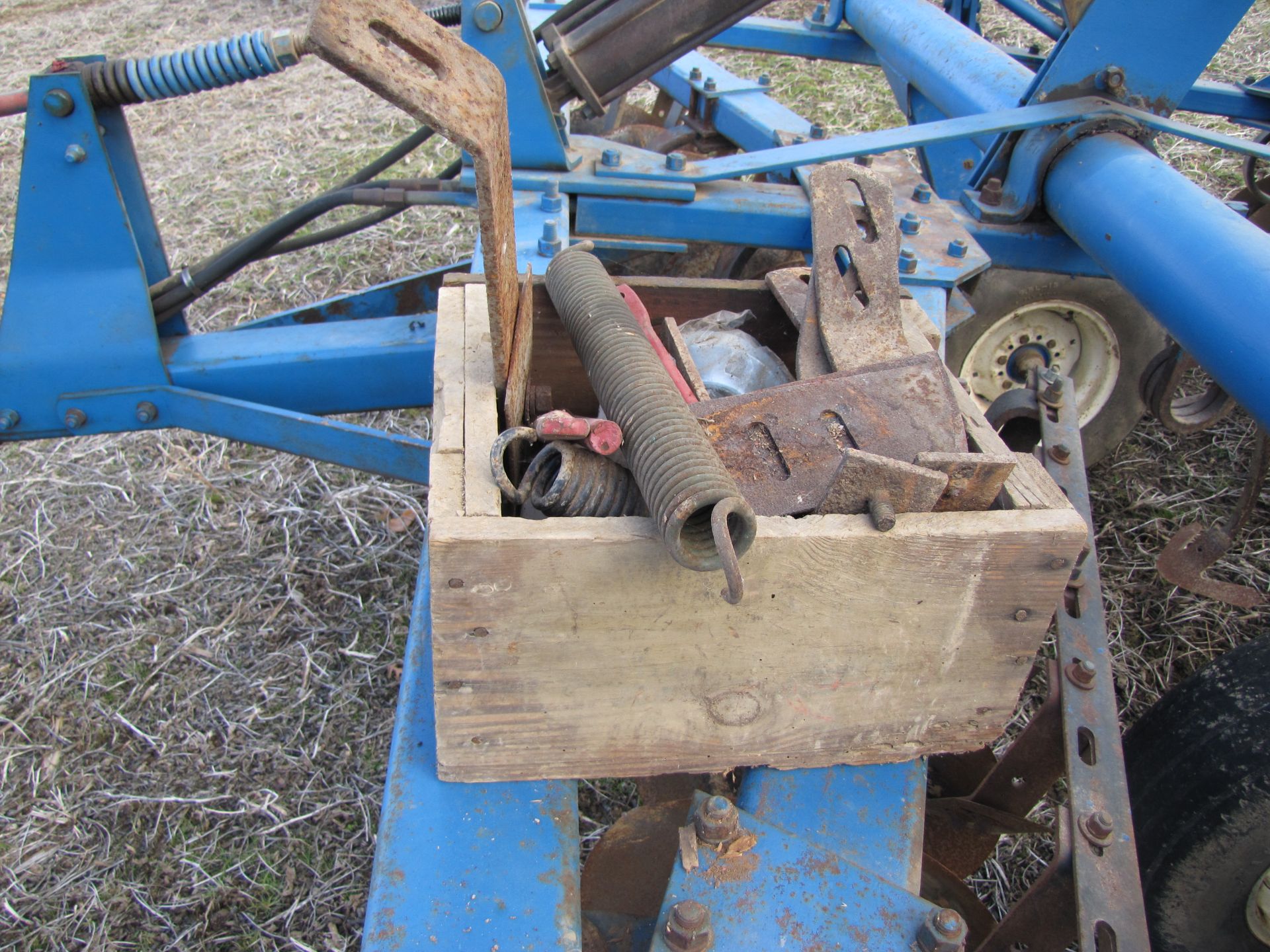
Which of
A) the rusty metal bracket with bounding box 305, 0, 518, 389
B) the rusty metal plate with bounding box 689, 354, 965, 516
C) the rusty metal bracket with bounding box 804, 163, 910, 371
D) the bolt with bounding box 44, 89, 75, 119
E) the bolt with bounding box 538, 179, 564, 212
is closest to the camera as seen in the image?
the rusty metal bracket with bounding box 305, 0, 518, 389

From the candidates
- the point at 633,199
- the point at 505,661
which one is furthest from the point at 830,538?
the point at 633,199

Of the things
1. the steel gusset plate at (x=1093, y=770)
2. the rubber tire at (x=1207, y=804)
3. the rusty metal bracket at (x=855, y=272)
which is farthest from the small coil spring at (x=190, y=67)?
the rubber tire at (x=1207, y=804)

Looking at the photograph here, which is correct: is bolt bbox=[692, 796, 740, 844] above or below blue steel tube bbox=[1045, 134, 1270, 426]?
below

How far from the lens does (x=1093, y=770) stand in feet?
4.03

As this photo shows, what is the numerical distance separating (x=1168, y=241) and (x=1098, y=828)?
3.30 feet

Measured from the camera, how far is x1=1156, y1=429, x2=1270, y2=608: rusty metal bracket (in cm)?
188

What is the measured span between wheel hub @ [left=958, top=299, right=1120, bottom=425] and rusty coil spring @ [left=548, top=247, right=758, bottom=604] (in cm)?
150

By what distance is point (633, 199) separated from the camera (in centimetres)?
208

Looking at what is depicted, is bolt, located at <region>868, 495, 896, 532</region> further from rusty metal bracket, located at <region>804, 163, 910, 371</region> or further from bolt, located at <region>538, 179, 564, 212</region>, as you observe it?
bolt, located at <region>538, 179, 564, 212</region>

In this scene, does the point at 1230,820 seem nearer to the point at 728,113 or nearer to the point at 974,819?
the point at 974,819

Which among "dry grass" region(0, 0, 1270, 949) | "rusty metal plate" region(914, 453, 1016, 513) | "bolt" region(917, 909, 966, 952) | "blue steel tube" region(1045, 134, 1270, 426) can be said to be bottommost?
"dry grass" region(0, 0, 1270, 949)

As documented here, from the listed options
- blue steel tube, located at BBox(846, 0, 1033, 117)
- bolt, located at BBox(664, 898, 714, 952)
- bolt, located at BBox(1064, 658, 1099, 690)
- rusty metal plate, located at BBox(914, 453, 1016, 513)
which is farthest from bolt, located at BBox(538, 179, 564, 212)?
bolt, located at BBox(664, 898, 714, 952)

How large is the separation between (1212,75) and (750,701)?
4.89 m

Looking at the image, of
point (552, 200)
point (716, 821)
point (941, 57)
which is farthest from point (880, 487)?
point (941, 57)
